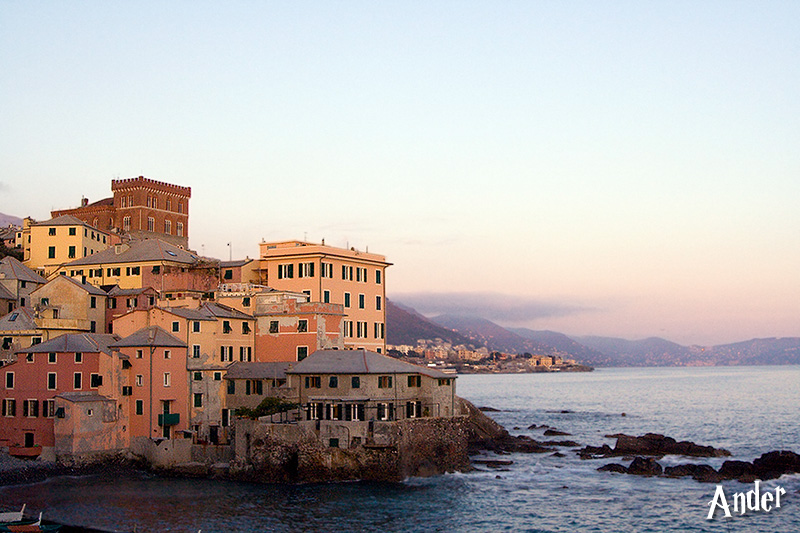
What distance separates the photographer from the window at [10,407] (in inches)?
2756

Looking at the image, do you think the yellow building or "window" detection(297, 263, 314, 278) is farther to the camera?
the yellow building

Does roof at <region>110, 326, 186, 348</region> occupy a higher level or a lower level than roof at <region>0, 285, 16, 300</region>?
lower

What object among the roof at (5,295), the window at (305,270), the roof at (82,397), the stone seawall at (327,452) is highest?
the window at (305,270)

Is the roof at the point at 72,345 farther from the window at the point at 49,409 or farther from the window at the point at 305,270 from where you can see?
the window at the point at 305,270

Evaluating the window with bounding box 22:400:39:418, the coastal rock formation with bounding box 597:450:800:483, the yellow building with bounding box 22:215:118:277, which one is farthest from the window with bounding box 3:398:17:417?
the coastal rock formation with bounding box 597:450:800:483

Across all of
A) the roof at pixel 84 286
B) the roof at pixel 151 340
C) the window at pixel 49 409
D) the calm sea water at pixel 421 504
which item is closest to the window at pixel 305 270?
the roof at pixel 151 340

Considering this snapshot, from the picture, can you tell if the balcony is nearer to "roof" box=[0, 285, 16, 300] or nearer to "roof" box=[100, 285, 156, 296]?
"roof" box=[100, 285, 156, 296]

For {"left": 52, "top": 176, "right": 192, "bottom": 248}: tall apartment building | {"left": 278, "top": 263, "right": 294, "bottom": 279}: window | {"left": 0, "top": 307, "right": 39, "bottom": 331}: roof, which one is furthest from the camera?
{"left": 52, "top": 176, "right": 192, "bottom": 248}: tall apartment building

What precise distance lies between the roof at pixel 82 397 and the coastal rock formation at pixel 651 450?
48.0 metres

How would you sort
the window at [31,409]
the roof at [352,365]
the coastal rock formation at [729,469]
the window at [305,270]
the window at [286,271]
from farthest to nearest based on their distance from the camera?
1. the window at [286,271]
2. the window at [305,270]
3. the coastal rock formation at [729,469]
4. the window at [31,409]
5. the roof at [352,365]

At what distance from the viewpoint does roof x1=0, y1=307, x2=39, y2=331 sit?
7700cm

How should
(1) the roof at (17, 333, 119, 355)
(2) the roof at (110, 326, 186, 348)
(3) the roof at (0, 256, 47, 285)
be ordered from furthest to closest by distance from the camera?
(3) the roof at (0, 256, 47, 285), (2) the roof at (110, 326, 186, 348), (1) the roof at (17, 333, 119, 355)

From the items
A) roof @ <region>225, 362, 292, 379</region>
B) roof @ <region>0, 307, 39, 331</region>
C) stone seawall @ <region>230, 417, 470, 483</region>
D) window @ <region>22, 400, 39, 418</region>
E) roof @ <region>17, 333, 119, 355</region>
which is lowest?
stone seawall @ <region>230, 417, 470, 483</region>

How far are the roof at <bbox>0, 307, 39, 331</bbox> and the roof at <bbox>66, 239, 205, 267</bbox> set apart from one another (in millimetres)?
13389
